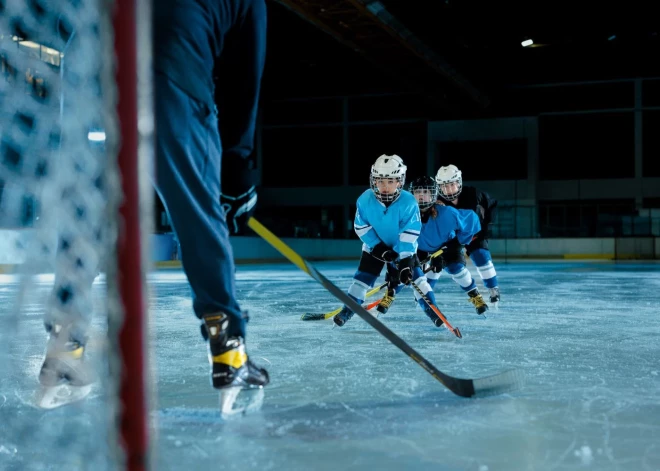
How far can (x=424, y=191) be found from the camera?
4.05 metres

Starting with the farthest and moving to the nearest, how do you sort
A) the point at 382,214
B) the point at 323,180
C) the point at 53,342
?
the point at 323,180, the point at 382,214, the point at 53,342

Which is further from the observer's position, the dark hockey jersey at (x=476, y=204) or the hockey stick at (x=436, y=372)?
the dark hockey jersey at (x=476, y=204)

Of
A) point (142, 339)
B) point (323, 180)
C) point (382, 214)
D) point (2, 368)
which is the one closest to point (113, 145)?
point (142, 339)

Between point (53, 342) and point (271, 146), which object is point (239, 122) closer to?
point (53, 342)

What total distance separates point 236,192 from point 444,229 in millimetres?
2747

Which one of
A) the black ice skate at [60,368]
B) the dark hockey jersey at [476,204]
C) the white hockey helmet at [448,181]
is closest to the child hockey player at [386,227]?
the white hockey helmet at [448,181]

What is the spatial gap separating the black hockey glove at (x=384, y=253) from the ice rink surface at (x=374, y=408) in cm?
36

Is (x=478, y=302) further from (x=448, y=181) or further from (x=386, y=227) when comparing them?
(x=448, y=181)

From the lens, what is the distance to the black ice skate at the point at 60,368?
1519 mm

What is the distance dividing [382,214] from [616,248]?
14189 millimetres

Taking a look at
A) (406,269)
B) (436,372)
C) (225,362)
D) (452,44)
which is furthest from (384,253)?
(452,44)

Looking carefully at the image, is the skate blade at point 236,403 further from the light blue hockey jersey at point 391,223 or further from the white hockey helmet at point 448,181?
the white hockey helmet at point 448,181

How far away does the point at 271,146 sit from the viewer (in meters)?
21.3

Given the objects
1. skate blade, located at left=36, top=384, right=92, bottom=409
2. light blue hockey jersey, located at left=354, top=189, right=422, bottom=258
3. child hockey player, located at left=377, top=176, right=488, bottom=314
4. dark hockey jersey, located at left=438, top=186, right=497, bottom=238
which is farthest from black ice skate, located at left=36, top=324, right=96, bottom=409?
dark hockey jersey, located at left=438, top=186, right=497, bottom=238
